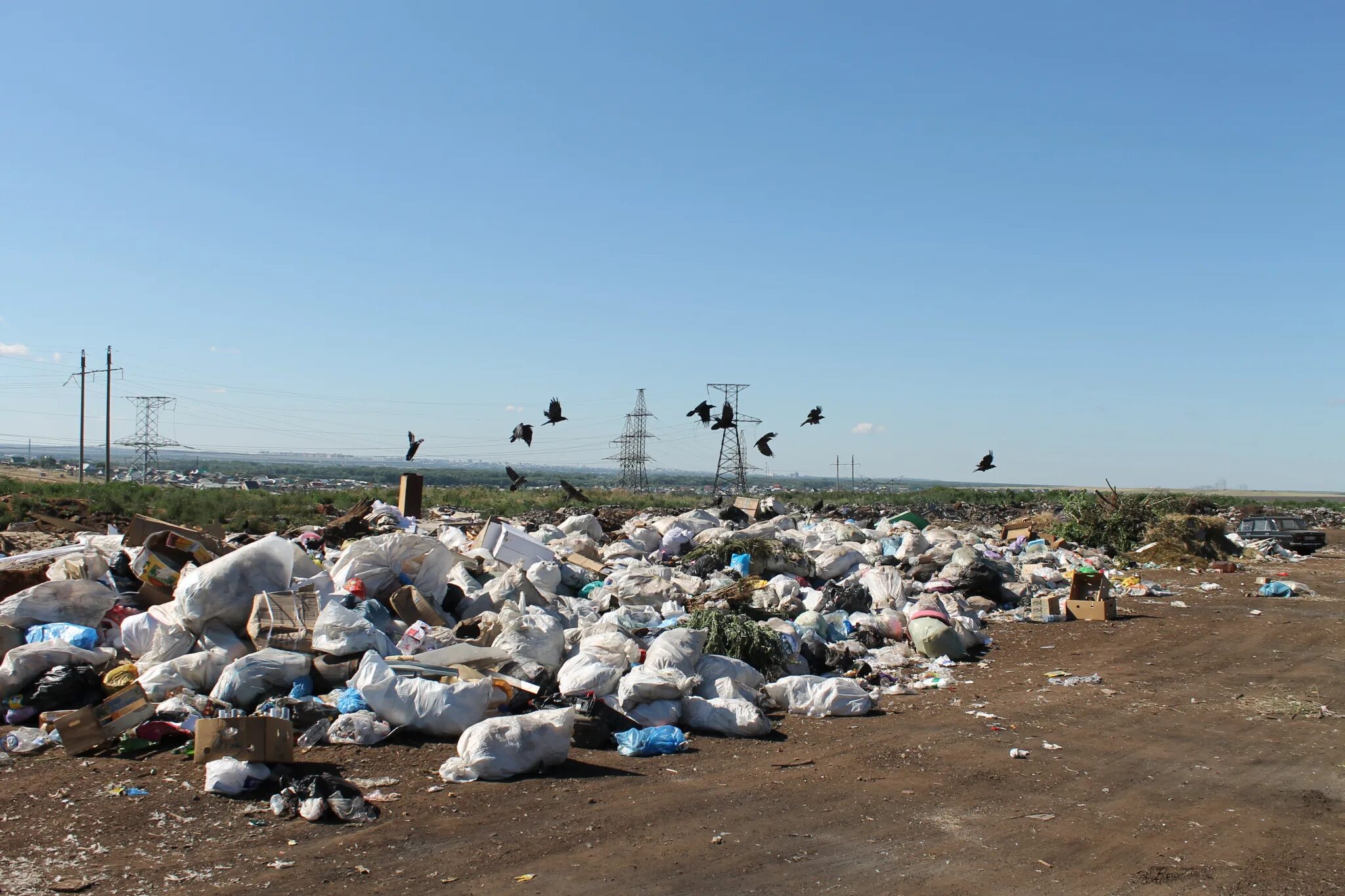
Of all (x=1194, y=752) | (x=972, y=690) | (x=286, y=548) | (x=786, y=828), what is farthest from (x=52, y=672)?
(x=1194, y=752)

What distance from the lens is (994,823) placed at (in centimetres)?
423

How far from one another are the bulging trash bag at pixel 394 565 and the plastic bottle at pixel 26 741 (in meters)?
2.20

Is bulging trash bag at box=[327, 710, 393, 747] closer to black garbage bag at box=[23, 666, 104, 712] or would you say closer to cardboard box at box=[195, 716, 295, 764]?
cardboard box at box=[195, 716, 295, 764]

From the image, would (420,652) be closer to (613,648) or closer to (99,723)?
(613,648)

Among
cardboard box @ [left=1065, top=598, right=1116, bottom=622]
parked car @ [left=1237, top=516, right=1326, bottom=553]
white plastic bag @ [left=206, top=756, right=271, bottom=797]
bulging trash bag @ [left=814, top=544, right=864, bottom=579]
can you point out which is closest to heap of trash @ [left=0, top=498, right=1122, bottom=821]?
white plastic bag @ [left=206, top=756, right=271, bottom=797]

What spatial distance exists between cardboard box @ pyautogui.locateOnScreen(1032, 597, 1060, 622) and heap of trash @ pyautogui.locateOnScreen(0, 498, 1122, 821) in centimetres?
135

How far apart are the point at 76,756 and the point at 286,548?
79.6 inches

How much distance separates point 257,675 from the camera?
5402 millimetres

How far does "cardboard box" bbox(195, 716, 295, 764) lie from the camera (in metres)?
4.38

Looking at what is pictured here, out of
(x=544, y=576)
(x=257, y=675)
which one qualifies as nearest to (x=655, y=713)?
(x=257, y=675)

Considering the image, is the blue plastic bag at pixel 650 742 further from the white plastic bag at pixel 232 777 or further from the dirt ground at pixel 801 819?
the white plastic bag at pixel 232 777

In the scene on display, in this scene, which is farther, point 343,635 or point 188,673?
point 343,635

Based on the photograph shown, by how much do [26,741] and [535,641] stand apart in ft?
9.16

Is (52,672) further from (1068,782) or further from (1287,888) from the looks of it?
(1287,888)
